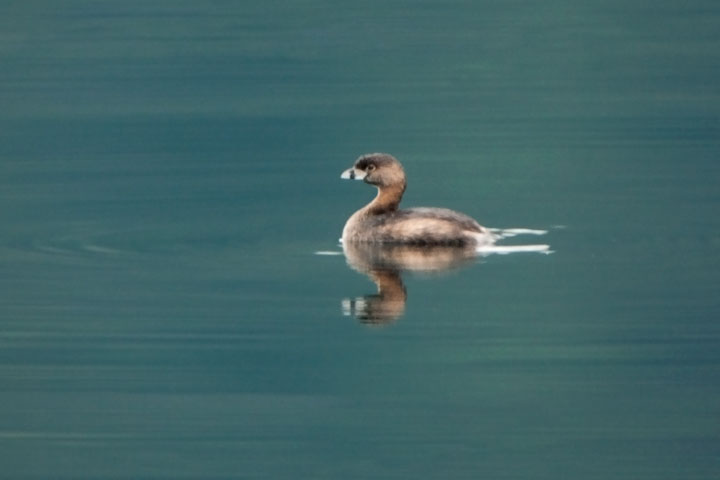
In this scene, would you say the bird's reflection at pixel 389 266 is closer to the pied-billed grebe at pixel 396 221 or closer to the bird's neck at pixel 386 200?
the pied-billed grebe at pixel 396 221

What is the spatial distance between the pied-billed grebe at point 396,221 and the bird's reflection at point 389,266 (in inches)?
2.7

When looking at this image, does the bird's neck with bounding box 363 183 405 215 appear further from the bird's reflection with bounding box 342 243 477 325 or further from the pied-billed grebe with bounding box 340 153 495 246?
the bird's reflection with bounding box 342 243 477 325

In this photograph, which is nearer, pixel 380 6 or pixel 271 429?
pixel 271 429

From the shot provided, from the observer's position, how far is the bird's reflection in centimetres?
1354

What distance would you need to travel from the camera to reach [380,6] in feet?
154

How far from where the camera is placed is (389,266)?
1478 centimetres

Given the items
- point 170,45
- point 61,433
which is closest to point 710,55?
point 170,45

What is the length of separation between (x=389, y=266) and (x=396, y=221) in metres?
0.73

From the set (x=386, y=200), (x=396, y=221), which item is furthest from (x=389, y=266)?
(x=386, y=200)

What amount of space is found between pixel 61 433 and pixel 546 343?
3014 mm

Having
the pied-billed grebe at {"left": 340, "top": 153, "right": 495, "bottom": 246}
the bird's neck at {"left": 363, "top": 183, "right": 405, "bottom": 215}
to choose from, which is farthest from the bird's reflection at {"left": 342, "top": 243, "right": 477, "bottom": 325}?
the bird's neck at {"left": 363, "top": 183, "right": 405, "bottom": 215}

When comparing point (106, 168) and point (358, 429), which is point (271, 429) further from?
point (106, 168)

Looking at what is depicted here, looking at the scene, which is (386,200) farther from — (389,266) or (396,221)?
(389,266)

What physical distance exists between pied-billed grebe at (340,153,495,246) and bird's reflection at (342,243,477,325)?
0.23 ft
